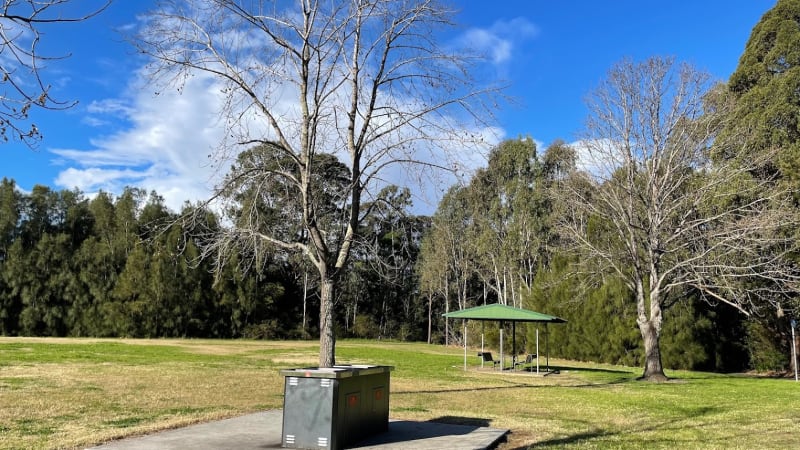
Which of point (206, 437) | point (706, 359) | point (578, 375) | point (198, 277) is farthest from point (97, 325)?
point (206, 437)

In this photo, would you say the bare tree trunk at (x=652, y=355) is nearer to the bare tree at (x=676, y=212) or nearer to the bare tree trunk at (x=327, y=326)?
the bare tree at (x=676, y=212)

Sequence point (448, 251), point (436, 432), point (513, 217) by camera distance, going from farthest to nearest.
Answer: point (448, 251)
point (513, 217)
point (436, 432)

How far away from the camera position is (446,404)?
40.4ft

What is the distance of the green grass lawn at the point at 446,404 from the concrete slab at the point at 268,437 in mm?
470

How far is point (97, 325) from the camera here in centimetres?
4300

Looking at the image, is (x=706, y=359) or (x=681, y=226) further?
(x=706, y=359)

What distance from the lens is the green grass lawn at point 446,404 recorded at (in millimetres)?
8586

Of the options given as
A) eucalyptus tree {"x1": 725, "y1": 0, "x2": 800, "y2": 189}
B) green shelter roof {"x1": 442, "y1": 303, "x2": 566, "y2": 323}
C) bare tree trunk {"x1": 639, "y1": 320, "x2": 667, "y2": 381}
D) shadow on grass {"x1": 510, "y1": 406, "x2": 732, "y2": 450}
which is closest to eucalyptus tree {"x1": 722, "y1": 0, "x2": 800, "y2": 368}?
eucalyptus tree {"x1": 725, "y1": 0, "x2": 800, "y2": 189}

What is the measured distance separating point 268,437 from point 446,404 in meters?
5.23

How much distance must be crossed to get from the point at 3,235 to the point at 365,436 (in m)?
43.7

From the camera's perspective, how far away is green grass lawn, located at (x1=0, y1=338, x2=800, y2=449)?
28.2 ft

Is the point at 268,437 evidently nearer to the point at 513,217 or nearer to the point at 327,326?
the point at 327,326

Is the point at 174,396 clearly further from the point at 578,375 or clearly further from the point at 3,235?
the point at 3,235

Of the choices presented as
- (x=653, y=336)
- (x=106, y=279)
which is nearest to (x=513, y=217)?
(x=653, y=336)
